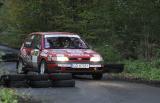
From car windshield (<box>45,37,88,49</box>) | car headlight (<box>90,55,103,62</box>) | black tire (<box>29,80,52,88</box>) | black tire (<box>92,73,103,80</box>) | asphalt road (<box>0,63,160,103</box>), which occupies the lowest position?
asphalt road (<box>0,63,160,103</box>)

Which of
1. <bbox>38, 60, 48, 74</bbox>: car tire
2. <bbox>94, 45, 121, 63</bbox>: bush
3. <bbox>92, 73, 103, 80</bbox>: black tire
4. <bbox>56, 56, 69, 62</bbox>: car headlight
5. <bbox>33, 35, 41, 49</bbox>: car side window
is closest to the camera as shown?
<bbox>56, 56, 69, 62</bbox>: car headlight

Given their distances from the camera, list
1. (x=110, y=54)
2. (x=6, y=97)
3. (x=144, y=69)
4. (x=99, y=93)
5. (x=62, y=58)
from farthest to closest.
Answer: (x=110, y=54)
(x=144, y=69)
(x=62, y=58)
(x=99, y=93)
(x=6, y=97)

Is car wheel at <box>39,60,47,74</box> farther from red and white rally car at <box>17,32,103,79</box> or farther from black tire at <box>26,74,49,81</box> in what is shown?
black tire at <box>26,74,49,81</box>

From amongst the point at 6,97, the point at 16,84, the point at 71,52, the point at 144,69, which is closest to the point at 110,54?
the point at 144,69

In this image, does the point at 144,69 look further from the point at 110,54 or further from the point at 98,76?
the point at 110,54

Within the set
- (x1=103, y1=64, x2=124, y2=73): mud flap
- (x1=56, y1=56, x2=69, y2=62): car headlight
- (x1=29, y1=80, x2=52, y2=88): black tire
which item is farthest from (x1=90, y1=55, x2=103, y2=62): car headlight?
(x1=29, y1=80, x2=52, y2=88): black tire

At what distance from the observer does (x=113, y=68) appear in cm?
2202

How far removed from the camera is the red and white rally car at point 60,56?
20156mm

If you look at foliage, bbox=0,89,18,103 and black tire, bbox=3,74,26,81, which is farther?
black tire, bbox=3,74,26,81

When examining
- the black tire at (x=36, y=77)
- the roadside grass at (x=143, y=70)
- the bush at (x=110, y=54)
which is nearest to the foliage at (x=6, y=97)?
the black tire at (x=36, y=77)

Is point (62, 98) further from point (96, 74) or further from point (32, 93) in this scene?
point (96, 74)

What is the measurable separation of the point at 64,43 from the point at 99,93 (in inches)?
242

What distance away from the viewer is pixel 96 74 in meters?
20.8

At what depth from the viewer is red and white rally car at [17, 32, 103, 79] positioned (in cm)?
2016
